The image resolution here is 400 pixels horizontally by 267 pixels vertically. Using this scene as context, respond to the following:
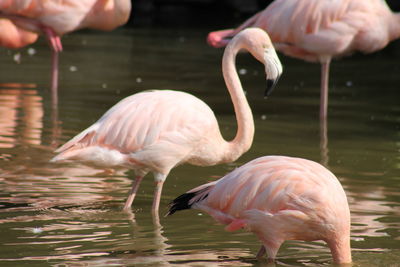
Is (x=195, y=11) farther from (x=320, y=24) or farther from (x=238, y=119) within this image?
(x=238, y=119)

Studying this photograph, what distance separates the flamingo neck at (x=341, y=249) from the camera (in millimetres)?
4180

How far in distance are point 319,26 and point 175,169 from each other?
256cm

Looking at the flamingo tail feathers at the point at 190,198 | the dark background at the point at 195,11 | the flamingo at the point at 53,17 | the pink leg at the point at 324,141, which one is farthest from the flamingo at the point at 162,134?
the dark background at the point at 195,11

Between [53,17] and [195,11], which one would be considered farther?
[195,11]

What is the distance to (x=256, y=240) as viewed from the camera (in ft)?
15.5

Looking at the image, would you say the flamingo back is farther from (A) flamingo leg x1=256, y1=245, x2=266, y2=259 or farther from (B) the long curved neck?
(A) flamingo leg x1=256, y1=245, x2=266, y2=259

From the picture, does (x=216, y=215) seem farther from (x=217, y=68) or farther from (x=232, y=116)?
(x=217, y=68)

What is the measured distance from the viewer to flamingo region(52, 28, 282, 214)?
497 cm

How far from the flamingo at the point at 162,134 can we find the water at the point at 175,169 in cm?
32

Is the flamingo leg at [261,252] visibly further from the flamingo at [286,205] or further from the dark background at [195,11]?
the dark background at [195,11]

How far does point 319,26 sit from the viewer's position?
8234 mm

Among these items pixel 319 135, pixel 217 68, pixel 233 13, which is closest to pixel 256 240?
pixel 319 135

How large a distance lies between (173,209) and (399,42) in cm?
1168

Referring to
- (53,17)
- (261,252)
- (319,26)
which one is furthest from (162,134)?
(53,17)
